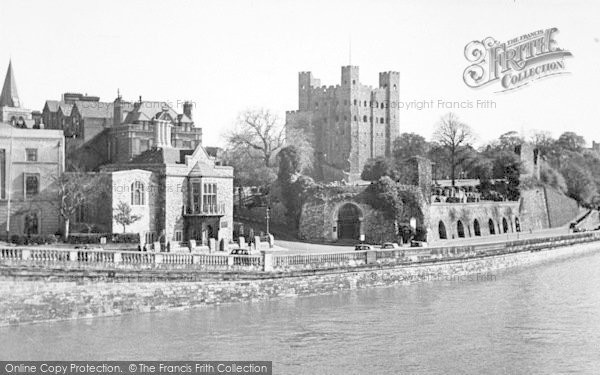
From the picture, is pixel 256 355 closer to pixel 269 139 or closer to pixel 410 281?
pixel 410 281

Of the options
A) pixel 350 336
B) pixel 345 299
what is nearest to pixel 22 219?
pixel 345 299

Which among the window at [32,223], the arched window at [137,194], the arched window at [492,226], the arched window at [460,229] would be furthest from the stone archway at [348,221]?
the window at [32,223]

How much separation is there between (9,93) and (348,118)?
156 feet

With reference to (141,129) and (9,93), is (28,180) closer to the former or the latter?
(141,129)

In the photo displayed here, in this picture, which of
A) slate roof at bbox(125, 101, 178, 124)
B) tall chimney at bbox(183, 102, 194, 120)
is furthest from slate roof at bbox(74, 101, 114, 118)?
tall chimney at bbox(183, 102, 194, 120)

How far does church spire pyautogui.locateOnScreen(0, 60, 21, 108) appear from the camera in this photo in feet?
261

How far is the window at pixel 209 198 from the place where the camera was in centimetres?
5447

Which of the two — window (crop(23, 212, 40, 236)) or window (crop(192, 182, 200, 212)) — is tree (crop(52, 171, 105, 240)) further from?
window (crop(192, 182, 200, 212))

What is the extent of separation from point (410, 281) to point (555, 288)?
26.3 ft

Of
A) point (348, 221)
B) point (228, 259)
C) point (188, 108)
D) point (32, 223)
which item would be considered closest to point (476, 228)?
point (348, 221)

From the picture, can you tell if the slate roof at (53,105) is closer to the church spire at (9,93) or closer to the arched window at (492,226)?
the church spire at (9,93)

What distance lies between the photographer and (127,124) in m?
59.0

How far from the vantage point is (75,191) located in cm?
5016

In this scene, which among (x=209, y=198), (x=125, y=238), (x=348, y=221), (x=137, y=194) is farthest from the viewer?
(x=348, y=221)
